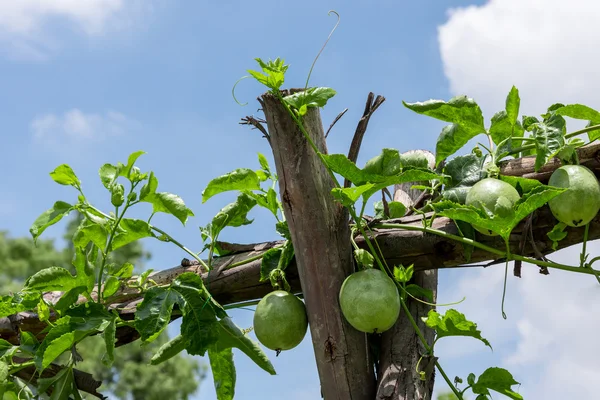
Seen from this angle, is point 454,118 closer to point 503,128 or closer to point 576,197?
point 503,128

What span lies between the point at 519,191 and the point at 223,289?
0.93 meters

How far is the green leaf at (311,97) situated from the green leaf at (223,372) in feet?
2.51

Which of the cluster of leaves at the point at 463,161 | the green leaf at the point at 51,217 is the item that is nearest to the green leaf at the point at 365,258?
the cluster of leaves at the point at 463,161

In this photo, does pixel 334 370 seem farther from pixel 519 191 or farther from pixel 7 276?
pixel 7 276

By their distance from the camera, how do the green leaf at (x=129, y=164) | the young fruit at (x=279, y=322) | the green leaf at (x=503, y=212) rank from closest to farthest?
the green leaf at (x=503, y=212), the young fruit at (x=279, y=322), the green leaf at (x=129, y=164)

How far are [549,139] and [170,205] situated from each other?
1066 mm

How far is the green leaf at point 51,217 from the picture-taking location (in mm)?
1972

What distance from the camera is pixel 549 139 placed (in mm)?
1645

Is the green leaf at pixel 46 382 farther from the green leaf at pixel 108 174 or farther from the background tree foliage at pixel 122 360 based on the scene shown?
the background tree foliage at pixel 122 360

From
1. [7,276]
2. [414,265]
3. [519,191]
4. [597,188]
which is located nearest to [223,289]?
[414,265]

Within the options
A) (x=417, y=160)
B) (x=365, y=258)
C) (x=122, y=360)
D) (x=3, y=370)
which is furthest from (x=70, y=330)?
(x=122, y=360)

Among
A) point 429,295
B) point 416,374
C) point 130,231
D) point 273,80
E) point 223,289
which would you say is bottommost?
point 416,374

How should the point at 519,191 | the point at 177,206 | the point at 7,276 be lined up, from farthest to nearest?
the point at 7,276
the point at 177,206
the point at 519,191

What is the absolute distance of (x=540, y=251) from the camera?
66.2 inches
